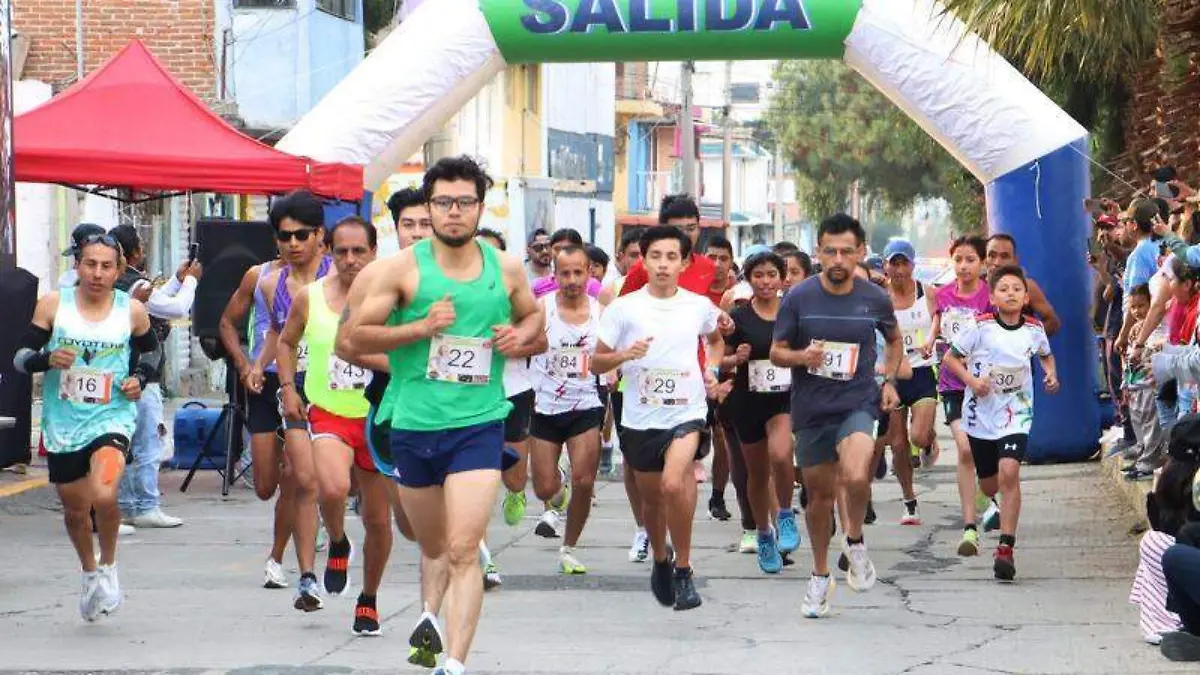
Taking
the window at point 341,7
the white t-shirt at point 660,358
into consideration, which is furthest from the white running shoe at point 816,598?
the window at point 341,7

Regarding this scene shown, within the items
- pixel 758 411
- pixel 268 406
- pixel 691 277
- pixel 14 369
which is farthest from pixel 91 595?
pixel 14 369

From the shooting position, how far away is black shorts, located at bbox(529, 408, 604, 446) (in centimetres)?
1308

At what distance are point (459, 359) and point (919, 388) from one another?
7.57 metres

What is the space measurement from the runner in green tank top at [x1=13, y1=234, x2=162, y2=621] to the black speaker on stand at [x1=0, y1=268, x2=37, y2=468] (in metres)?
3.47

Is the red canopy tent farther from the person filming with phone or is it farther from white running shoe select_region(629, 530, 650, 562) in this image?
white running shoe select_region(629, 530, 650, 562)

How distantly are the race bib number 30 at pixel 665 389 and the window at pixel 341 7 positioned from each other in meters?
20.2

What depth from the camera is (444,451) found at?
8.45 metres

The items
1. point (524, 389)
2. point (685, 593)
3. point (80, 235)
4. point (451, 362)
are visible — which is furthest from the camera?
point (524, 389)

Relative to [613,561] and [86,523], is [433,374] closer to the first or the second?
[86,523]

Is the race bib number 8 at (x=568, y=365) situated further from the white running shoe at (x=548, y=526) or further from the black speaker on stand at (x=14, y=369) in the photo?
the black speaker on stand at (x=14, y=369)

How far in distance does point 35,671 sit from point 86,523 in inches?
54.9

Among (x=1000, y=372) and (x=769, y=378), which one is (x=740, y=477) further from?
(x=1000, y=372)

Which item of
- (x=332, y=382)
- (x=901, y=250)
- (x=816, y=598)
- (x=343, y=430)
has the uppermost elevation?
(x=901, y=250)

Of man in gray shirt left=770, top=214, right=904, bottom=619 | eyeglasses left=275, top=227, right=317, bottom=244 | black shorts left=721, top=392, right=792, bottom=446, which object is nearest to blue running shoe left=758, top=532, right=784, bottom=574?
black shorts left=721, top=392, right=792, bottom=446
